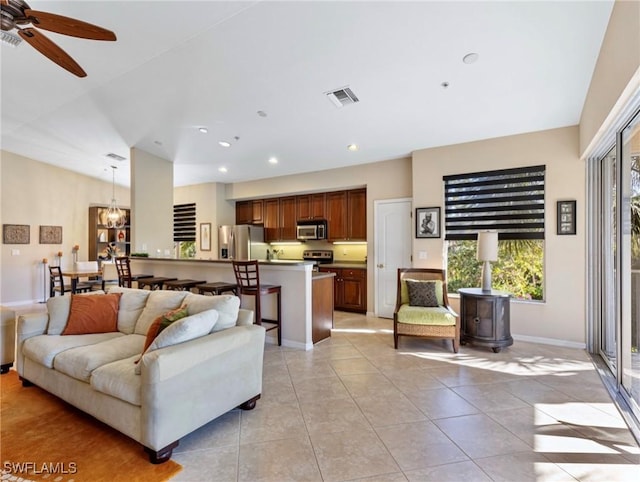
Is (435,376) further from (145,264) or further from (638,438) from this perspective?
(145,264)

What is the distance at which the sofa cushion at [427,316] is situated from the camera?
3811 millimetres

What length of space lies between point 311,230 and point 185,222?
3669 millimetres

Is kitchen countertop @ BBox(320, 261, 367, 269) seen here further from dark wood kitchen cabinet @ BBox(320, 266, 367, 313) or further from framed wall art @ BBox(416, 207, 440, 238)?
framed wall art @ BBox(416, 207, 440, 238)

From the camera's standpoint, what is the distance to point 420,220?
16.3ft

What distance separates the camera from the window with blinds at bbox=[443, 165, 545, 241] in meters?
4.18

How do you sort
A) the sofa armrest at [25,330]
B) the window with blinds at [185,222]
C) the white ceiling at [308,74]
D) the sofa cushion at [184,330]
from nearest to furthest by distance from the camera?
the sofa cushion at [184,330] < the white ceiling at [308,74] < the sofa armrest at [25,330] < the window with blinds at [185,222]

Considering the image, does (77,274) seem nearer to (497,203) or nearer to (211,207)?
(211,207)

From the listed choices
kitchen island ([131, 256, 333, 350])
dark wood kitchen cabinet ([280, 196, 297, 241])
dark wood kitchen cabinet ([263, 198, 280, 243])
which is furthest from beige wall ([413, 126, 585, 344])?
dark wood kitchen cabinet ([263, 198, 280, 243])

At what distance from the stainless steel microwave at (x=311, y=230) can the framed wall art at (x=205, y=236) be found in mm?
2314

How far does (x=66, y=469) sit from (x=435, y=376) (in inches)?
116

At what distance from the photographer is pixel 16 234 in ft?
21.8

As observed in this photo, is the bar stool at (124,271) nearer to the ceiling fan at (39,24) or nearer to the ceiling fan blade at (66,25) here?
the ceiling fan at (39,24)

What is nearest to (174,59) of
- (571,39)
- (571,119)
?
(571,39)

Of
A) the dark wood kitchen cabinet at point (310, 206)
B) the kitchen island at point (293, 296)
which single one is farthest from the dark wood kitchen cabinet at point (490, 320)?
the dark wood kitchen cabinet at point (310, 206)
